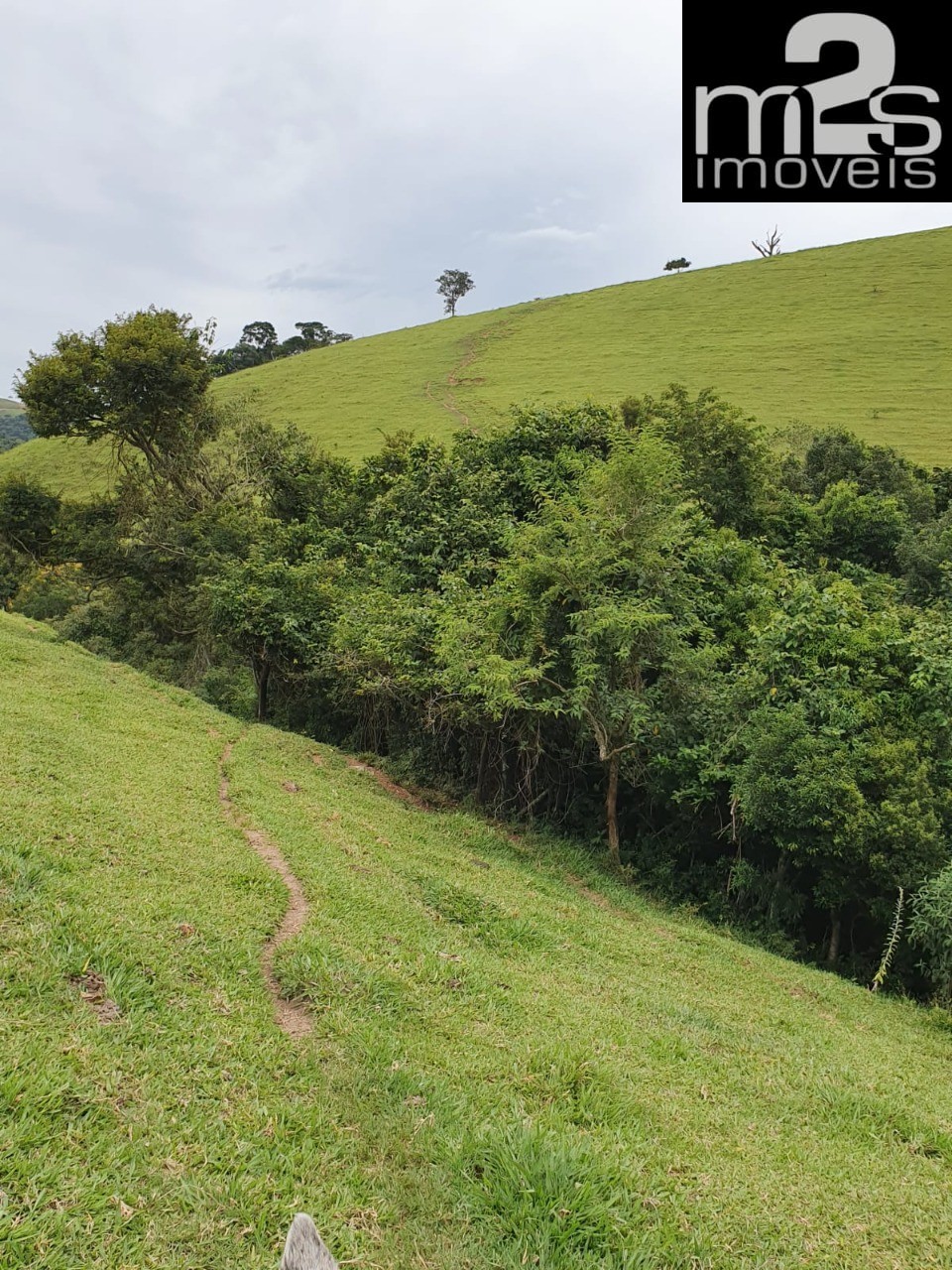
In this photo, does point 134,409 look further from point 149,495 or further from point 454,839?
point 454,839

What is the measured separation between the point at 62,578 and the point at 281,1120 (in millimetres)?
31481

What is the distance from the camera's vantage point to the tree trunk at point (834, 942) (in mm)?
12711

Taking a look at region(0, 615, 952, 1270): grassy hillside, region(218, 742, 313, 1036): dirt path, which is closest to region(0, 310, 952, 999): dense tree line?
region(0, 615, 952, 1270): grassy hillside

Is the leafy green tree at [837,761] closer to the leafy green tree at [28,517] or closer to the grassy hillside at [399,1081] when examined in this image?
the grassy hillside at [399,1081]

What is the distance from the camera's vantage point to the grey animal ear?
68.0 inches

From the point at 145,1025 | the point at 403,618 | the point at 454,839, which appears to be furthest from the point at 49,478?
the point at 145,1025

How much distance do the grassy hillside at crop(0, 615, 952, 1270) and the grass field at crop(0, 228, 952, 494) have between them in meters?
33.9

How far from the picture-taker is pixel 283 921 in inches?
273

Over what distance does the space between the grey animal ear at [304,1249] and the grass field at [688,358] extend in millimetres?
38692

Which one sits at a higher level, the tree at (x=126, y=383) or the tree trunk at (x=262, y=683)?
the tree at (x=126, y=383)

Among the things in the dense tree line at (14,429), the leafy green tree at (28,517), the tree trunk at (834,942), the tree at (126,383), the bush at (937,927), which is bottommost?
the tree trunk at (834,942)

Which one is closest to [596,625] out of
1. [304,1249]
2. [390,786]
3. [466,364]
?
[390,786]

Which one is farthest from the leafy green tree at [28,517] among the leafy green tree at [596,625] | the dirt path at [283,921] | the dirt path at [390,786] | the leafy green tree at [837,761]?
the leafy green tree at [837,761]

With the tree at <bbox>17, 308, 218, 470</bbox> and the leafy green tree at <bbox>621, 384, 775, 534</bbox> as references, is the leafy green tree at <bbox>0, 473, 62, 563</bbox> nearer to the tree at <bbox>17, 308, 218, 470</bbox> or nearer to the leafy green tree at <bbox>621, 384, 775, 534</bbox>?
the tree at <bbox>17, 308, 218, 470</bbox>
